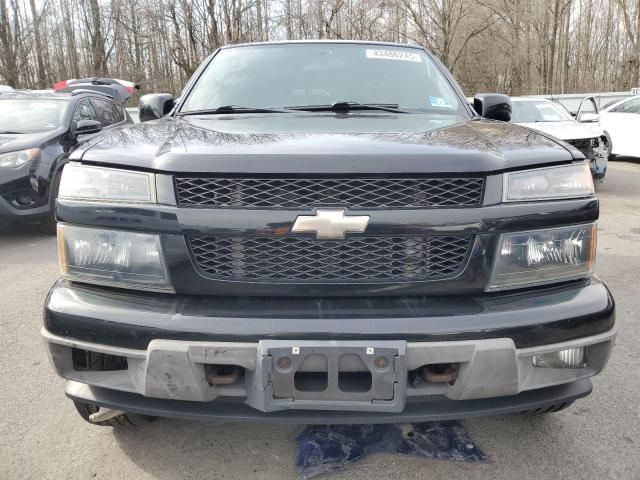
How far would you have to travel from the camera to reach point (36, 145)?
5.55 m

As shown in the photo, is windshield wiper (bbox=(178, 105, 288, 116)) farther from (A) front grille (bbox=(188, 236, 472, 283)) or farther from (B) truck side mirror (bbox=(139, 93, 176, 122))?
(A) front grille (bbox=(188, 236, 472, 283))

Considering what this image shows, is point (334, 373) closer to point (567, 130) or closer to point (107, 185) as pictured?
point (107, 185)

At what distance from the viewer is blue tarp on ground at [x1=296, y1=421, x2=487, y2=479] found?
1.98 m

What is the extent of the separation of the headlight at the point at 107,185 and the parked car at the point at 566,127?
6.21 meters

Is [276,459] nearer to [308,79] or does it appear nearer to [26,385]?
[26,385]

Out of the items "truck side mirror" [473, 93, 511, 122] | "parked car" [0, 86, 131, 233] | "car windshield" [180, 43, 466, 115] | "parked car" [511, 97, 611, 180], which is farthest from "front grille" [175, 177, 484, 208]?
"parked car" [511, 97, 611, 180]

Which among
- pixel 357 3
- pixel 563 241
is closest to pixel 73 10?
pixel 357 3

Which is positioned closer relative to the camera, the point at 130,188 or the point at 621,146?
the point at 130,188

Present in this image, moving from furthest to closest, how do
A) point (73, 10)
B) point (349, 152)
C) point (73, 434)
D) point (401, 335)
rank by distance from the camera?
point (73, 10)
point (73, 434)
point (349, 152)
point (401, 335)

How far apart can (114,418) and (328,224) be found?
1239 mm

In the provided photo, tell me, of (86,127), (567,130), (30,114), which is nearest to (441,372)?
(86,127)

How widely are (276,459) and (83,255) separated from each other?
3.55 feet

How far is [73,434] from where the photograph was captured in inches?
86.6

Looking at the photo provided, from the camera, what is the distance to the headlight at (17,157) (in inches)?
211
